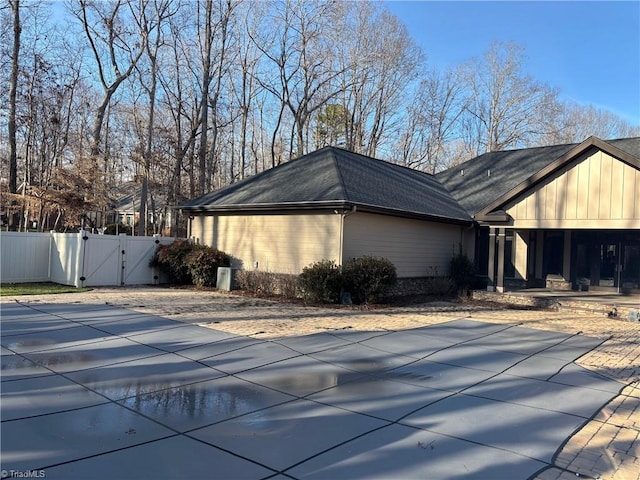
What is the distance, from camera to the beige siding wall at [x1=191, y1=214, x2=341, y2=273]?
14828mm

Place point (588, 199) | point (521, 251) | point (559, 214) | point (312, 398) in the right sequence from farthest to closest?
point (521, 251) → point (559, 214) → point (588, 199) → point (312, 398)

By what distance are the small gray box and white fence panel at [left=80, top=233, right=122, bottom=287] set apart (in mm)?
3635

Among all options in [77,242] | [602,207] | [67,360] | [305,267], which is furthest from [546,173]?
[77,242]

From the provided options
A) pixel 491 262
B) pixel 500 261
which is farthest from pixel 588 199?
pixel 491 262

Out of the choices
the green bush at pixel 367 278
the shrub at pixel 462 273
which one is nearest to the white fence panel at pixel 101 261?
the green bush at pixel 367 278

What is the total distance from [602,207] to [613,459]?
11.5 m

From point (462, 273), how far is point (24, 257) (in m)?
15.6

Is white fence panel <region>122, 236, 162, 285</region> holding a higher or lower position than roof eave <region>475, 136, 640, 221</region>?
lower

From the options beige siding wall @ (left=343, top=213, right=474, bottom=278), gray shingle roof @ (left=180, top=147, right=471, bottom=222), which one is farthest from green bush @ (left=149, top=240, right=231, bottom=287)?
beige siding wall @ (left=343, top=213, right=474, bottom=278)

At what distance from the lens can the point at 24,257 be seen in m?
16.7

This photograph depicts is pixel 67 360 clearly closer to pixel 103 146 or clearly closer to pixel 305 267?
pixel 305 267

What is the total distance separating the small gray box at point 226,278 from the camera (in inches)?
652

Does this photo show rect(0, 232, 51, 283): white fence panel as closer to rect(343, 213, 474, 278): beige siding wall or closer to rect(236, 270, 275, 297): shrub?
rect(236, 270, 275, 297): shrub

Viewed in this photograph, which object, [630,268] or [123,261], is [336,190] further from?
[630,268]
